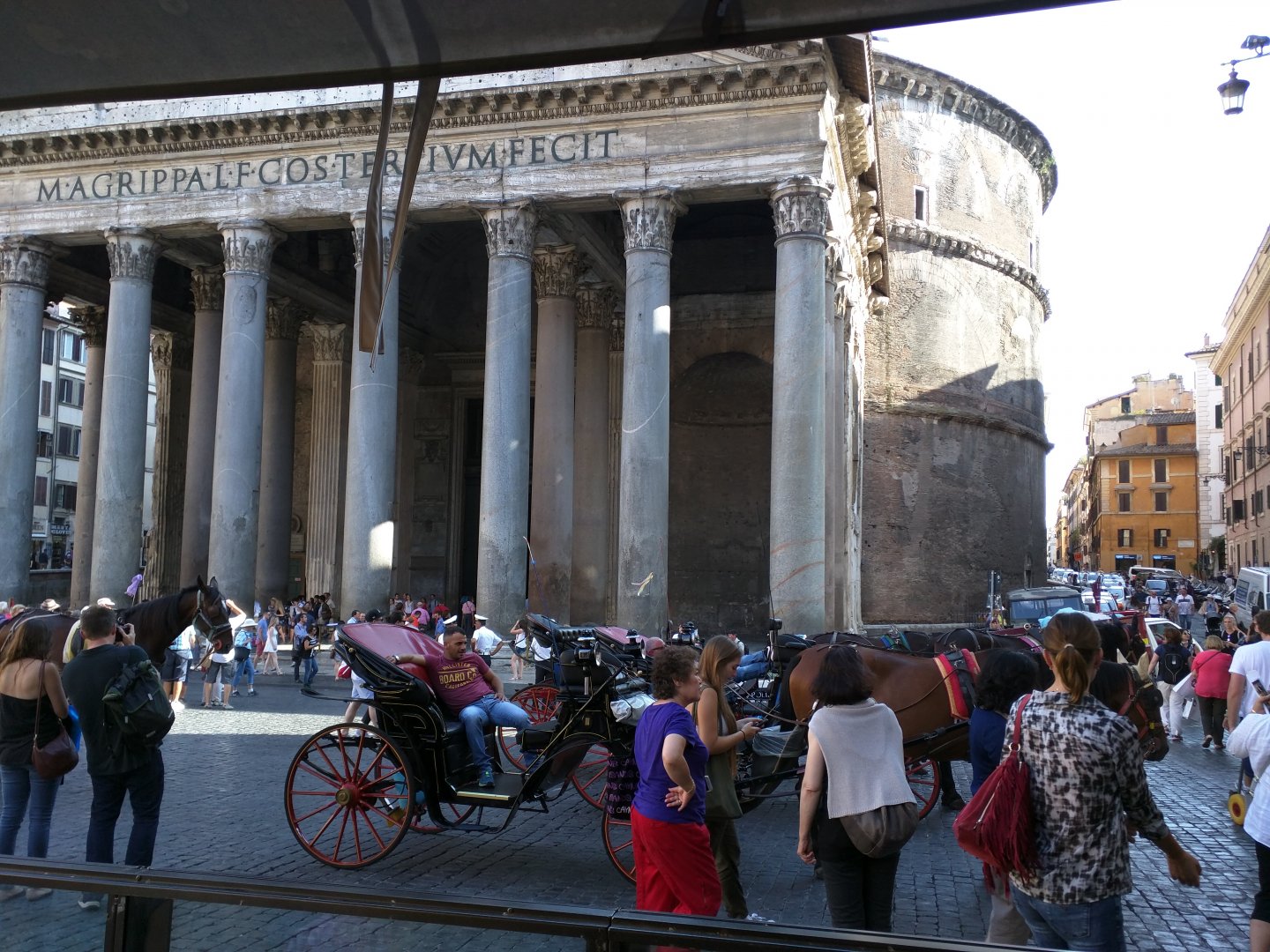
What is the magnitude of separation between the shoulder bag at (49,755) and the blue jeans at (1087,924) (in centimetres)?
464

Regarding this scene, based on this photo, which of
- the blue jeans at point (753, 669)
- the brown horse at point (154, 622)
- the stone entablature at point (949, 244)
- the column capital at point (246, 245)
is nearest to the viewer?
→ the brown horse at point (154, 622)

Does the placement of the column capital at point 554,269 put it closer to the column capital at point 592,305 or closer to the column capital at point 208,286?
the column capital at point 592,305

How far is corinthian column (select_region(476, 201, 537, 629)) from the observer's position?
681 inches

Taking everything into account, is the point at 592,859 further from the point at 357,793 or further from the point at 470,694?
the point at 357,793

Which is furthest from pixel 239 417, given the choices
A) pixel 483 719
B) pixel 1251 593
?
pixel 1251 593

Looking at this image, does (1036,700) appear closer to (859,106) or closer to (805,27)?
(805,27)

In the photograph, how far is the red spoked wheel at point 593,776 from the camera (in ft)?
22.4

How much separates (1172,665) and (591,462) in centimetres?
1156

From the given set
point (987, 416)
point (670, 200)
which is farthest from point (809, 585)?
point (987, 416)

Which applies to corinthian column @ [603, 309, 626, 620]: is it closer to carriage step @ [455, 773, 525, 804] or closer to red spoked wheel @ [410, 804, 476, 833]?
red spoked wheel @ [410, 804, 476, 833]

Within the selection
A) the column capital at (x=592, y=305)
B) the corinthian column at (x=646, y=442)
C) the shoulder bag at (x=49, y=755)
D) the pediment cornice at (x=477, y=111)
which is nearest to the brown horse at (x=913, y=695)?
the shoulder bag at (x=49, y=755)

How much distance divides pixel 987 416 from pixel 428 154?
18.1 m

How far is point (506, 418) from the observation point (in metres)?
17.4

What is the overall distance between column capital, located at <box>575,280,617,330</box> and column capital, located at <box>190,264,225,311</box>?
719 centimetres
